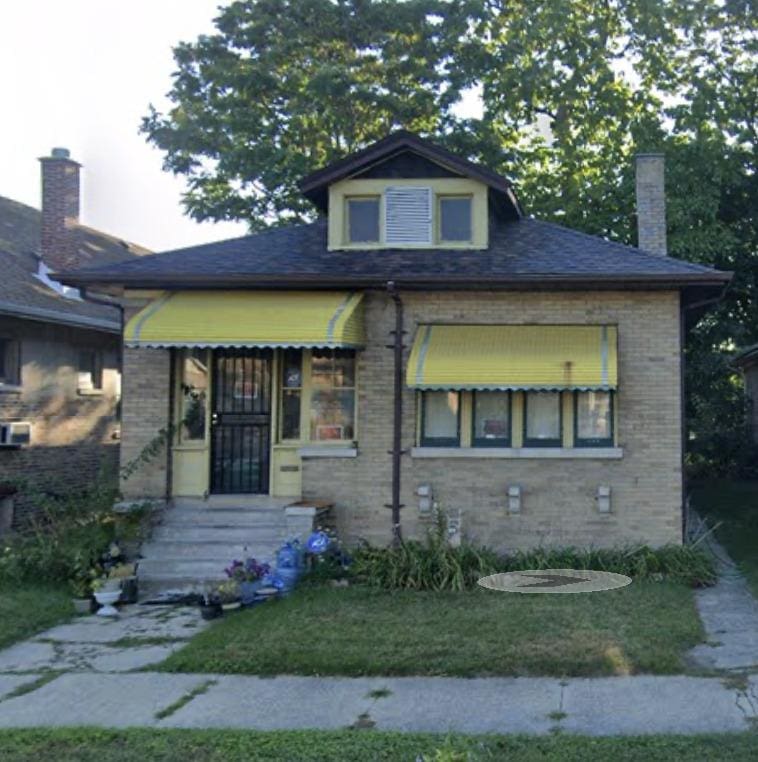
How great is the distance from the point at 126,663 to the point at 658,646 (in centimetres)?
488

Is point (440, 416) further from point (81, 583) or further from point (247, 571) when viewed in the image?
point (81, 583)

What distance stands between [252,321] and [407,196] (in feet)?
11.2

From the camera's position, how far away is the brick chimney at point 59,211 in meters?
18.2

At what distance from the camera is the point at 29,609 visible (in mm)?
9586

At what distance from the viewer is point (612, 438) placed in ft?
38.2

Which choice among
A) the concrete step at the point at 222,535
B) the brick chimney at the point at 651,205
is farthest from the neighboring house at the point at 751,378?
the concrete step at the point at 222,535

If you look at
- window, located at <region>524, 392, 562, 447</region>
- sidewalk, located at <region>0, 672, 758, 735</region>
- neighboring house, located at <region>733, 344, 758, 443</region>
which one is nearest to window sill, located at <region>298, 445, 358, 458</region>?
window, located at <region>524, 392, 562, 447</region>

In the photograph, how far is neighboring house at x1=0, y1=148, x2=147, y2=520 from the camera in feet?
50.4

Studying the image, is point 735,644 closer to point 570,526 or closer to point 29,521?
point 570,526

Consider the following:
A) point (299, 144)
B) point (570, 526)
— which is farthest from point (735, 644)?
point (299, 144)

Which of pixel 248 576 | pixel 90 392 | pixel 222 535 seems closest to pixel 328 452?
pixel 222 535

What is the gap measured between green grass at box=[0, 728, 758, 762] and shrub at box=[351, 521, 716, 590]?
4563 mm

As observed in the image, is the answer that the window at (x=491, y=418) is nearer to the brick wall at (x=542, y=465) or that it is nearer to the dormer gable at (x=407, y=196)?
the brick wall at (x=542, y=465)

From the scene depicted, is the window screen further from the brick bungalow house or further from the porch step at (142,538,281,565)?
the porch step at (142,538,281,565)
